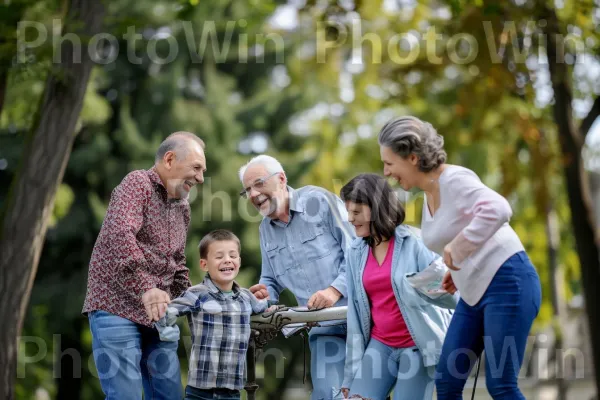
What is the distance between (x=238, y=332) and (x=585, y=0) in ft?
25.1

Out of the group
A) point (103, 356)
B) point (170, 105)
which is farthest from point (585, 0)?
point (170, 105)

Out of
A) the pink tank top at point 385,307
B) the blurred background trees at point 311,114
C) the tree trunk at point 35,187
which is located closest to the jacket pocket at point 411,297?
the pink tank top at point 385,307

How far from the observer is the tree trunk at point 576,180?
38.4ft

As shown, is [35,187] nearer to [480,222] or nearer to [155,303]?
[155,303]

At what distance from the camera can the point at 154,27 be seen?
24.5 meters

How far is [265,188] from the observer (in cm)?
525

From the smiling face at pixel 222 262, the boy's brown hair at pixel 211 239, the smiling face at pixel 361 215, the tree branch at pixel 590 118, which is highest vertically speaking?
the tree branch at pixel 590 118

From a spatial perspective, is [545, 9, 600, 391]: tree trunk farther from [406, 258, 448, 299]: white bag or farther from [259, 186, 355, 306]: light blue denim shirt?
[406, 258, 448, 299]: white bag

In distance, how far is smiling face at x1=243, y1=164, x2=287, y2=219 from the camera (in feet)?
17.1

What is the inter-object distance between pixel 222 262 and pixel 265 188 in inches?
23.9

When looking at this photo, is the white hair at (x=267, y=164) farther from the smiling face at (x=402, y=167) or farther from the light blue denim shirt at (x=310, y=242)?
the smiling face at (x=402, y=167)

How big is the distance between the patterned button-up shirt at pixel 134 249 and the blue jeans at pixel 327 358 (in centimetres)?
89

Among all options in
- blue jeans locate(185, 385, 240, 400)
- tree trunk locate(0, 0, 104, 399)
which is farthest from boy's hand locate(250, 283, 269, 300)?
tree trunk locate(0, 0, 104, 399)

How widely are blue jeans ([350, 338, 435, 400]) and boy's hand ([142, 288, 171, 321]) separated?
40.6 inches
